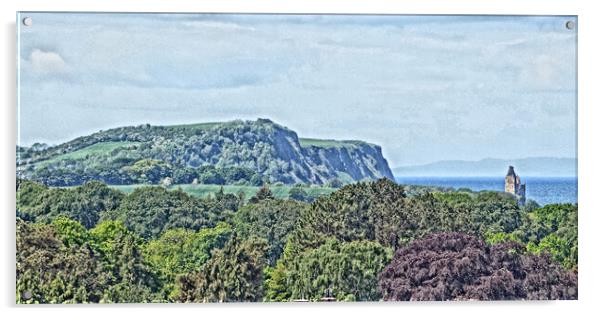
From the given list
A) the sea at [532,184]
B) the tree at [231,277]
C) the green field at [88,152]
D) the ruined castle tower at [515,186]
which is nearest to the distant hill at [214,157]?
the green field at [88,152]

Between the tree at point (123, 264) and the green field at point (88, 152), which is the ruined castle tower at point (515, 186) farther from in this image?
the green field at point (88, 152)

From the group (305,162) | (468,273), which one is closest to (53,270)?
(305,162)

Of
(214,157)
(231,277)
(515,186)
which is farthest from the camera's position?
(515,186)

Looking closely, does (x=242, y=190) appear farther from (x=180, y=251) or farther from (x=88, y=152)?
(x=88, y=152)

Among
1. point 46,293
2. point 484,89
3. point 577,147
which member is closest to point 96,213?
point 46,293

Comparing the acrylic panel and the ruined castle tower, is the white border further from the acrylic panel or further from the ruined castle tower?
the ruined castle tower
